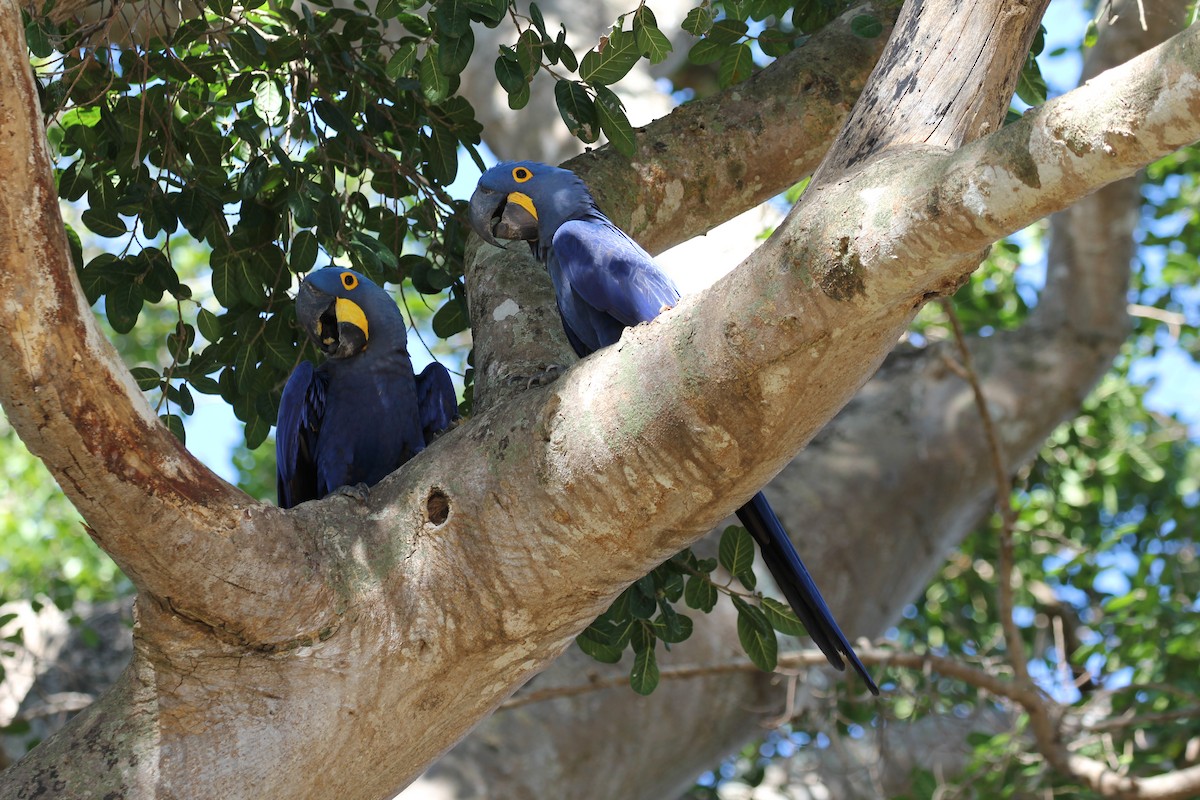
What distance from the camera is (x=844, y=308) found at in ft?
5.85

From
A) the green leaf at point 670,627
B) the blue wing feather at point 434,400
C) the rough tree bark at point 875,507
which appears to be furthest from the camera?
the rough tree bark at point 875,507

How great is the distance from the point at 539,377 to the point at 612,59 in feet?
3.13

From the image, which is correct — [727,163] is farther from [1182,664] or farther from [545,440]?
[1182,664]

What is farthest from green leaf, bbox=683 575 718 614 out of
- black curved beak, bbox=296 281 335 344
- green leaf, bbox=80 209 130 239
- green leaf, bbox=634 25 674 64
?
green leaf, bbox=80 209 130 239

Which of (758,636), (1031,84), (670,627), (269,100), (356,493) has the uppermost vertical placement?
(269,100)

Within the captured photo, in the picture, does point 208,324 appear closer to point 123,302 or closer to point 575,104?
point 123,302

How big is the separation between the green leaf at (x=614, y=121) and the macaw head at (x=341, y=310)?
2.56 ft

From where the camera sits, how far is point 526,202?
306cm

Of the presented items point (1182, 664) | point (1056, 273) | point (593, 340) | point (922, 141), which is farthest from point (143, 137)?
point (1182, 664)

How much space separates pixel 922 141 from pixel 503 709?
2.98m

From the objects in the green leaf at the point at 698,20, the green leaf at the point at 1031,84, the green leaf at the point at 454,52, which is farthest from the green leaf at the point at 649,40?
the green leaf at the point at 1031,84

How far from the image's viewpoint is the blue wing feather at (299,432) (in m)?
3.14

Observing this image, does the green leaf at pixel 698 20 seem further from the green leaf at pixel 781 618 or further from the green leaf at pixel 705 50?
the green leaf at pixel 781 618

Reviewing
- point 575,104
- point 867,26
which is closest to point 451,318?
point 575,104
